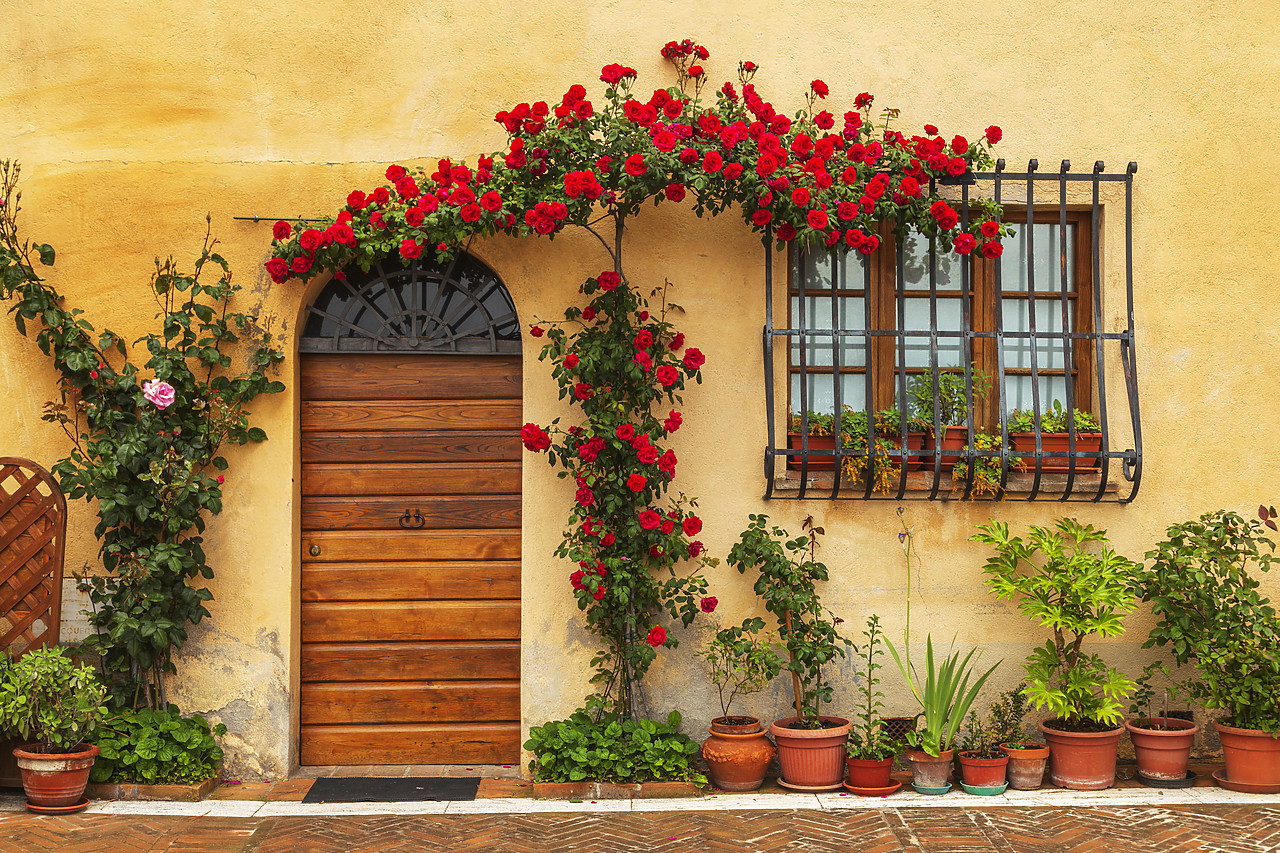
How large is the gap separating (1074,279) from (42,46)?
601cm

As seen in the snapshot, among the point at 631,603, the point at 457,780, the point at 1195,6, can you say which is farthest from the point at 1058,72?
the point at 457,780

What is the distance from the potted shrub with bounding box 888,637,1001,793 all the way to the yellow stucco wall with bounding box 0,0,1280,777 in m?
0.28

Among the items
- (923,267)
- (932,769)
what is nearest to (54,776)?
(932,769)

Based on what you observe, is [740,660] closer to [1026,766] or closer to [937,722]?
[937,722]

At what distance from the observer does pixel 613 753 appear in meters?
4.96

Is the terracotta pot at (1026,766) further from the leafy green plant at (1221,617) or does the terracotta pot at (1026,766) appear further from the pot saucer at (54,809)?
the pot saucer at (54,809)

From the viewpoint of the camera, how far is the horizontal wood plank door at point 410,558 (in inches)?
214

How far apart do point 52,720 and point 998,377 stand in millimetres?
5206

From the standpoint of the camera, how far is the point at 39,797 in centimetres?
466

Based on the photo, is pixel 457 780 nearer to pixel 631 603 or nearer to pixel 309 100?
pixel 631 603

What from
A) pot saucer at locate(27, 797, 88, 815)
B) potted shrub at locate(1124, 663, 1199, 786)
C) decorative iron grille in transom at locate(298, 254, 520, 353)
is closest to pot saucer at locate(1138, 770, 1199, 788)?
potted shrub at locate(1124, 663, 1199, 786)

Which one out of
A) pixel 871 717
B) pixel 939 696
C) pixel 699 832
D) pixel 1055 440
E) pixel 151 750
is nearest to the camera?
pixel 699 832

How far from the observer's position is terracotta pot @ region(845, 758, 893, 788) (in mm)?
4914

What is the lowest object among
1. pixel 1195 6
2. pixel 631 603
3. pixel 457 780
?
pixel 457 780
